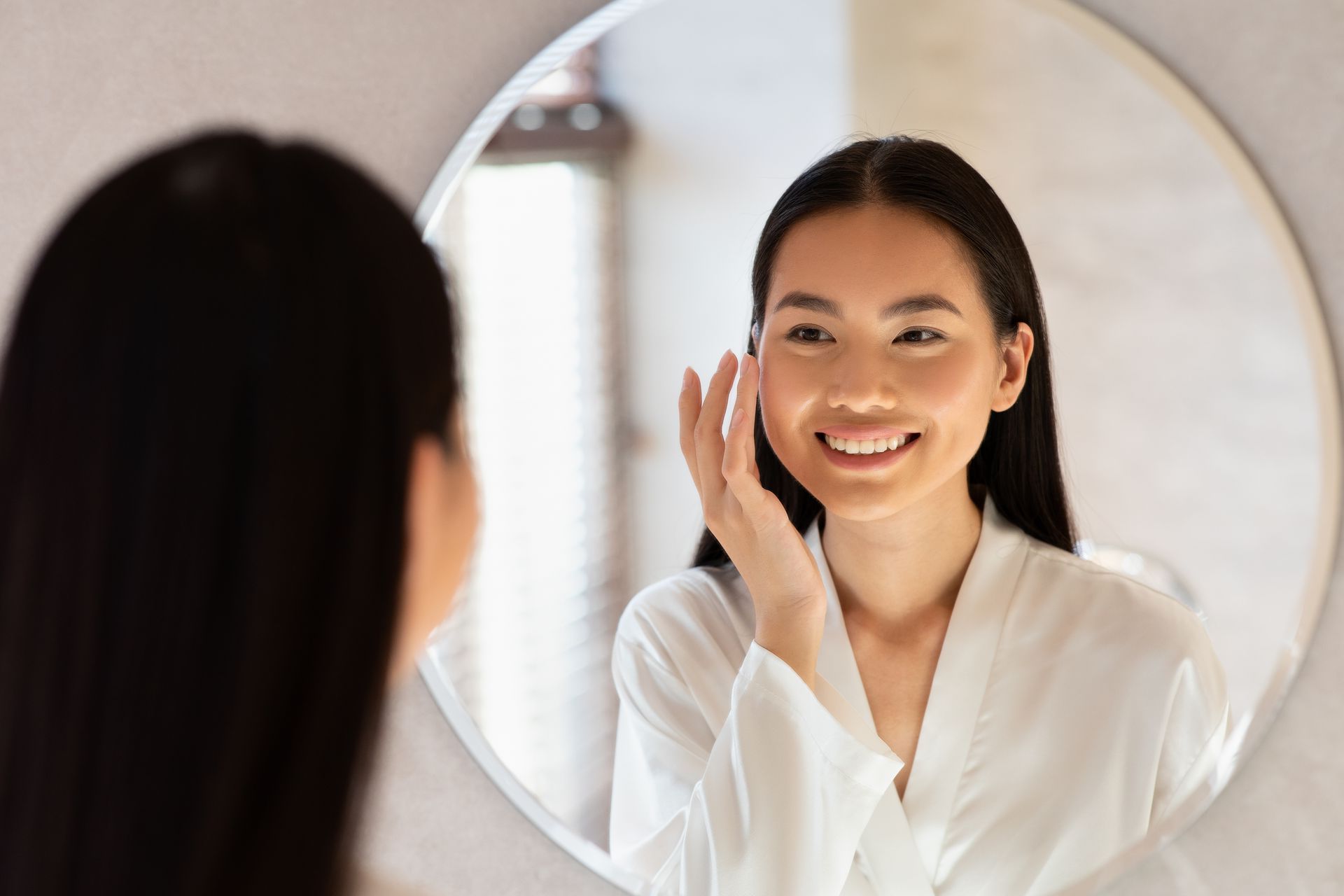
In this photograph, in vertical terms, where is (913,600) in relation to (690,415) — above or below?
below

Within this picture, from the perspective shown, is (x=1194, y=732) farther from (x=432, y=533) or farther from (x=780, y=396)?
(x=432, y=533)

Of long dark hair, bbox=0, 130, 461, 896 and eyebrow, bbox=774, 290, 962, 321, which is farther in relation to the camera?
eyebrow, bbox=774, 290, 962, 321

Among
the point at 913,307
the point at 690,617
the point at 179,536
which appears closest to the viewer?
the point at 179,536

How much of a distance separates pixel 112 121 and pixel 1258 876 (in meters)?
1.05

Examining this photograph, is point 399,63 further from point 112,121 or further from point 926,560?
point 926,560

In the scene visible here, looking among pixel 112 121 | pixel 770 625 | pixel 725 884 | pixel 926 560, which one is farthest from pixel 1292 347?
pixel 112 121

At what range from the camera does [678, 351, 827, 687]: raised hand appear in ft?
2.64

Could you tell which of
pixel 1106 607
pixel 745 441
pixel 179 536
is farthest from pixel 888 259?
pixel 179 536

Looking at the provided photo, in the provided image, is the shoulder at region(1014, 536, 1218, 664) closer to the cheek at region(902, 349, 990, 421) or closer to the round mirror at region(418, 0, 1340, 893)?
the round mirror at region(418, 0, 1340, 893)

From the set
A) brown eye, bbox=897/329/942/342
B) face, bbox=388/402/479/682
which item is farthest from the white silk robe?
face, bbox=388/402/479/682

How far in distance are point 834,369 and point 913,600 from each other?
0.17 meters

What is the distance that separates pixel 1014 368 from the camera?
2.51ft

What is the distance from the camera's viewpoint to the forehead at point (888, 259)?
29.4 inches

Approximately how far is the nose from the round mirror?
1 centimetres
